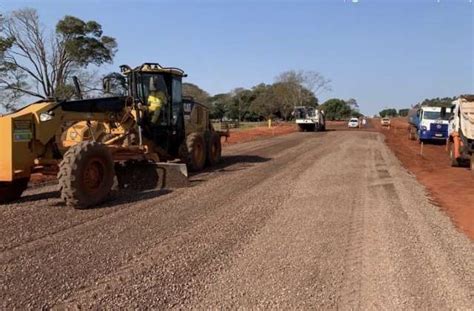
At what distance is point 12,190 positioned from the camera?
30.0 ft

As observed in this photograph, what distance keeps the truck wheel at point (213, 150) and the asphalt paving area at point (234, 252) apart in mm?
5018

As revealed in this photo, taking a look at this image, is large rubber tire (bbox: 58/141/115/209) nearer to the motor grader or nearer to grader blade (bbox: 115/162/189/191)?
the motor grader

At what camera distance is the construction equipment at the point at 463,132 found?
16953 millimetres

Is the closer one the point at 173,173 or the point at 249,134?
the point at 173,173

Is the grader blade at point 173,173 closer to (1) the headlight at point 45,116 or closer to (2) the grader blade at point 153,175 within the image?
(2) the grader blade at point 153,175

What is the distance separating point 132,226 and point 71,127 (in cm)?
369

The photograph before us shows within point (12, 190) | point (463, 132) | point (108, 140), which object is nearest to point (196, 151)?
point (108, 140)

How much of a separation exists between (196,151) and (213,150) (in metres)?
1.87

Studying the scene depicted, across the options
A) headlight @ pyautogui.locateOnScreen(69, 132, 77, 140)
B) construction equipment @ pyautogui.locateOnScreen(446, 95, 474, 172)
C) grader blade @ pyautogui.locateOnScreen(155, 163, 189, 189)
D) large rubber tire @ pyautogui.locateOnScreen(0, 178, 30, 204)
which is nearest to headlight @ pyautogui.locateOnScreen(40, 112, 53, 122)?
headlight @ pyautogui.locateOnScreen(69, 132, 77, 140)

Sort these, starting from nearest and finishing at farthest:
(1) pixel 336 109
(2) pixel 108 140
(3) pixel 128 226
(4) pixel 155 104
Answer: (3) pixel 128 226 < (2) pixel 108 140 < (4) pixel 155 104 < (1) pixel 336 109

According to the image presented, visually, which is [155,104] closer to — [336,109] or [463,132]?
[463,132]

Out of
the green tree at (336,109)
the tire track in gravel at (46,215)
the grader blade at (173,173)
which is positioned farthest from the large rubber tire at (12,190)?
the green tree at (336,109)

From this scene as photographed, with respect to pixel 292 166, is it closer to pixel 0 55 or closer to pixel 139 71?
pixel 139 71

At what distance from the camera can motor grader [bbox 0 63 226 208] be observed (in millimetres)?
8375
